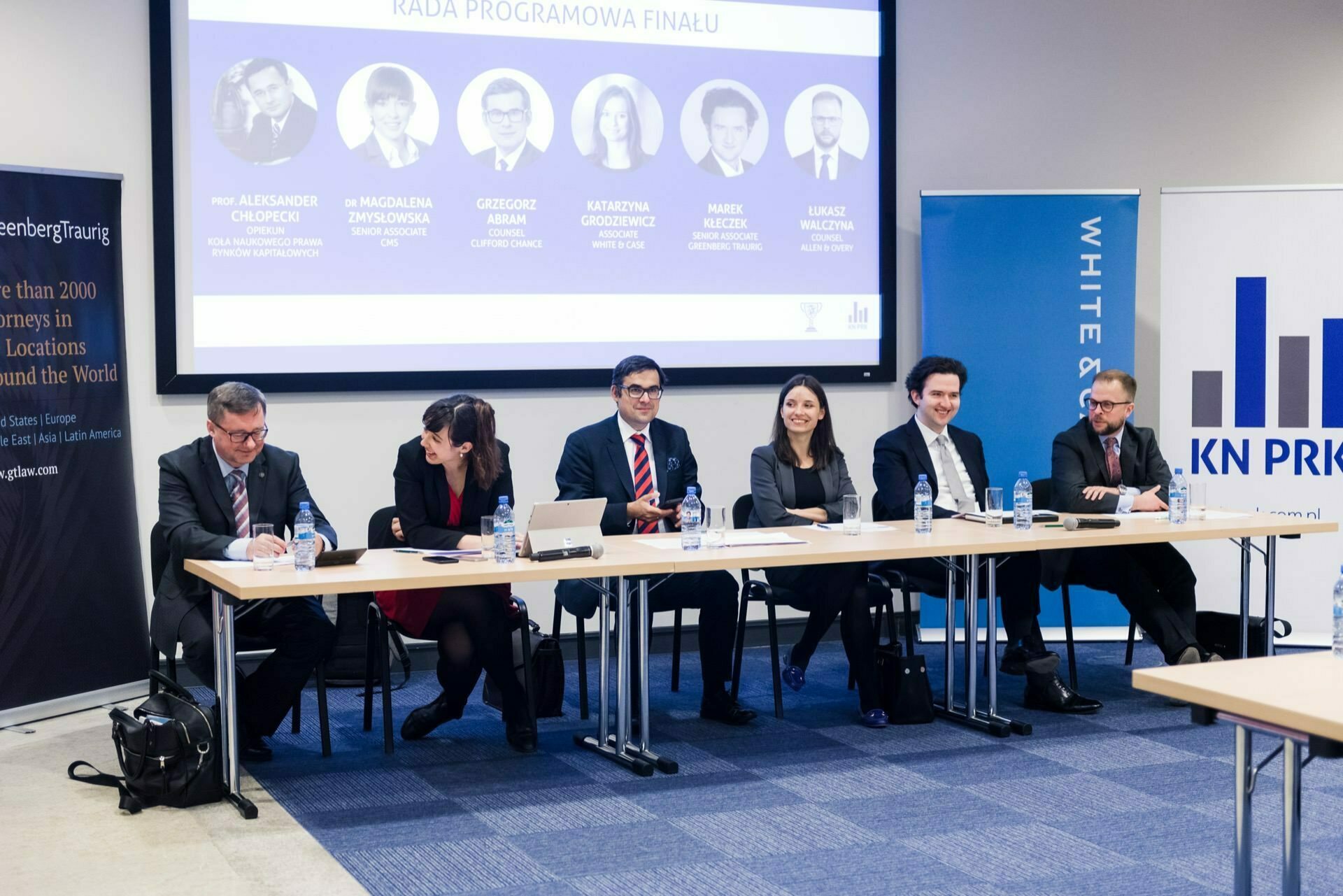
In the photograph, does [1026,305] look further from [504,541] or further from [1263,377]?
[504,541]

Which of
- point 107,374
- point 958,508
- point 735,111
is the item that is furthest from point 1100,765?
point 107,374

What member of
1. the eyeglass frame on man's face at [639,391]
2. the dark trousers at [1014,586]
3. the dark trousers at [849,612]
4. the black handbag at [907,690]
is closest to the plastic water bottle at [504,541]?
the eyeglass frame on man's face at [639,391]

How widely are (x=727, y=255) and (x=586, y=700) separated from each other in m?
2.20

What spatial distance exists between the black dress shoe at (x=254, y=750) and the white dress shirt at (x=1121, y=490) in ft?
10.2

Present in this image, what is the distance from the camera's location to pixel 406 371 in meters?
5.69

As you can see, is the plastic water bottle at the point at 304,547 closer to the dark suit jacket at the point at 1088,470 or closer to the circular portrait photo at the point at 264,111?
the circular portrait photo at the point at 264,111

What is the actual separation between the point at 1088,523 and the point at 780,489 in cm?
109

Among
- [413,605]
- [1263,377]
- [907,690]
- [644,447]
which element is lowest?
[907,690]

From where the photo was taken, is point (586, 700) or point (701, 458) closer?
point (586, 700)

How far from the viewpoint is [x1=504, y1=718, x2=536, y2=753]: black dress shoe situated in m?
4.43

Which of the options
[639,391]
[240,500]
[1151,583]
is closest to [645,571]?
[639,391]

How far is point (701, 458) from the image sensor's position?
20.3 ft

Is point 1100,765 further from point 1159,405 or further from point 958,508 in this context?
point 1159,405

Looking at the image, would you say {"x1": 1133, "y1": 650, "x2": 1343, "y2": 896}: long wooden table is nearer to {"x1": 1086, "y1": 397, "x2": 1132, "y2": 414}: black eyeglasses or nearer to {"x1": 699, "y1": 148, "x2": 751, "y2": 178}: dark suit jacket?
{"x1": 1086, "y1": 397, "x2": 1132, "y2": 414}: black eyeglasses
